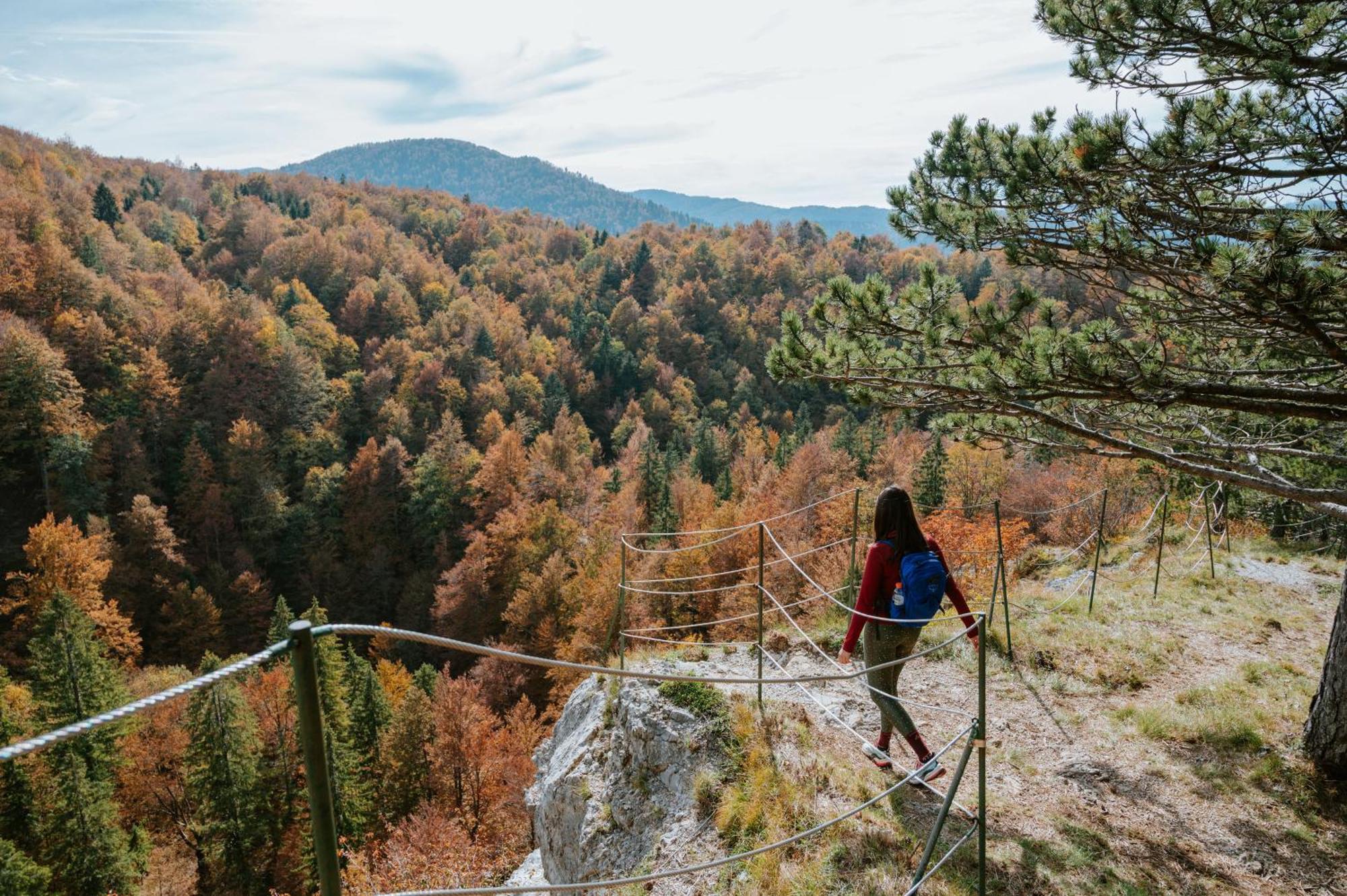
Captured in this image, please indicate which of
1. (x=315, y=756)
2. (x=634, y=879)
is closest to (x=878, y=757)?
(x=634, y=879)

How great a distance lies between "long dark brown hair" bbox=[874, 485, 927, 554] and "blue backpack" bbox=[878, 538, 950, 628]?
→ 6 centimetres

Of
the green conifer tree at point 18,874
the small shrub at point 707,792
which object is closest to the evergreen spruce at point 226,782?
the green conifer tree at point 18,874

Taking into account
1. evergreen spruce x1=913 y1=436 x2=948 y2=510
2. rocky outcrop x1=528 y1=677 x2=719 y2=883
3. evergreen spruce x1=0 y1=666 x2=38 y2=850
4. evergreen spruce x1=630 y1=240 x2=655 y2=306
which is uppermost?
evergreen spruce x1=630 y1=240 x2=655 y2=306

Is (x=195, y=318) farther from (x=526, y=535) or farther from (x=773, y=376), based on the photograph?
(x=773, y=376)

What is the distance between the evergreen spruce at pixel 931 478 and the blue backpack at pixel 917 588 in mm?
28422

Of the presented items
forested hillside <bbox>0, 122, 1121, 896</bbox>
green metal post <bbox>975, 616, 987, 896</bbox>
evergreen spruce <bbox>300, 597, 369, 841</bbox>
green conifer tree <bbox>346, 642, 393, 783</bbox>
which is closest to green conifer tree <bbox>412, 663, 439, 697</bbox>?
forested hillside <bbox>0, 122, 1121, 896</bbox>

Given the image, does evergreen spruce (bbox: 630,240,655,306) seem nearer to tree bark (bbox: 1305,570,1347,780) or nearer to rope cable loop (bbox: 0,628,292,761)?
tree bark (bbox: 1305,570,1347,780)

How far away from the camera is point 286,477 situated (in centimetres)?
5697

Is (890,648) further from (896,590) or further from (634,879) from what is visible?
(634,879)

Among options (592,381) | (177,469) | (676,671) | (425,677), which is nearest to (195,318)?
(177,469)

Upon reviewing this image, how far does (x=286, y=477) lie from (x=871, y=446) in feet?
146

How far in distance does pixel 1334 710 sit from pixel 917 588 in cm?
337

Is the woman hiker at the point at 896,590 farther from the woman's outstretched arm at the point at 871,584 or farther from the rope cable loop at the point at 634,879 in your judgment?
the rope cable loop at the point at 634,879

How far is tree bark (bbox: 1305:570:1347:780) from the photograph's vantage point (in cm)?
506
